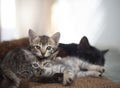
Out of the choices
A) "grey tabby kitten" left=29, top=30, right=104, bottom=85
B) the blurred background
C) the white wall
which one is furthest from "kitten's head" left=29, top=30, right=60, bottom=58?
the white wall

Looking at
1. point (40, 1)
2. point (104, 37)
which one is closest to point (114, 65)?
point (104, 37)

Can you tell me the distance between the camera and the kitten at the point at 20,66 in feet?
4.71

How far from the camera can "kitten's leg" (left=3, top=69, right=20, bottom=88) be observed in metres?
1.33

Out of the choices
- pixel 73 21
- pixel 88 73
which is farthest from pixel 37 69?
pixel 73 21

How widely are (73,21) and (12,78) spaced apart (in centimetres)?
80

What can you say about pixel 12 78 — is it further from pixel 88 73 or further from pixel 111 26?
pixel 111 26

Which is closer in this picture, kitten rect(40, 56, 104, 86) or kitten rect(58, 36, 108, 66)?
kitten rect(40, 56, 104, 86)

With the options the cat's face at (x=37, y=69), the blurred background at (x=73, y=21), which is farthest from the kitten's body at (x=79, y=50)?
the cat's face at (x=37, y=69)

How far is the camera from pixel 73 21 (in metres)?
2.01

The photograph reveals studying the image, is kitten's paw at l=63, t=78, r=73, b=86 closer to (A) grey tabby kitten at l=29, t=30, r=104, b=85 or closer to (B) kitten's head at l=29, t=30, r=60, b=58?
(A) grey tabby kitten at l=29, t=30, r=104, b=85

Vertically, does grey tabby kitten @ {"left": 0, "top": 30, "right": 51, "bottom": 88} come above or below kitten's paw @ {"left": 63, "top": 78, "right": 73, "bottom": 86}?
above

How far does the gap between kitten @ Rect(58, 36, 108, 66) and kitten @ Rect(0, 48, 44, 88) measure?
31 centimetres

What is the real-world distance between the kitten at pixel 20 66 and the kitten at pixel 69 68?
0.15 feet

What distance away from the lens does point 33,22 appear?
1.97 meters
